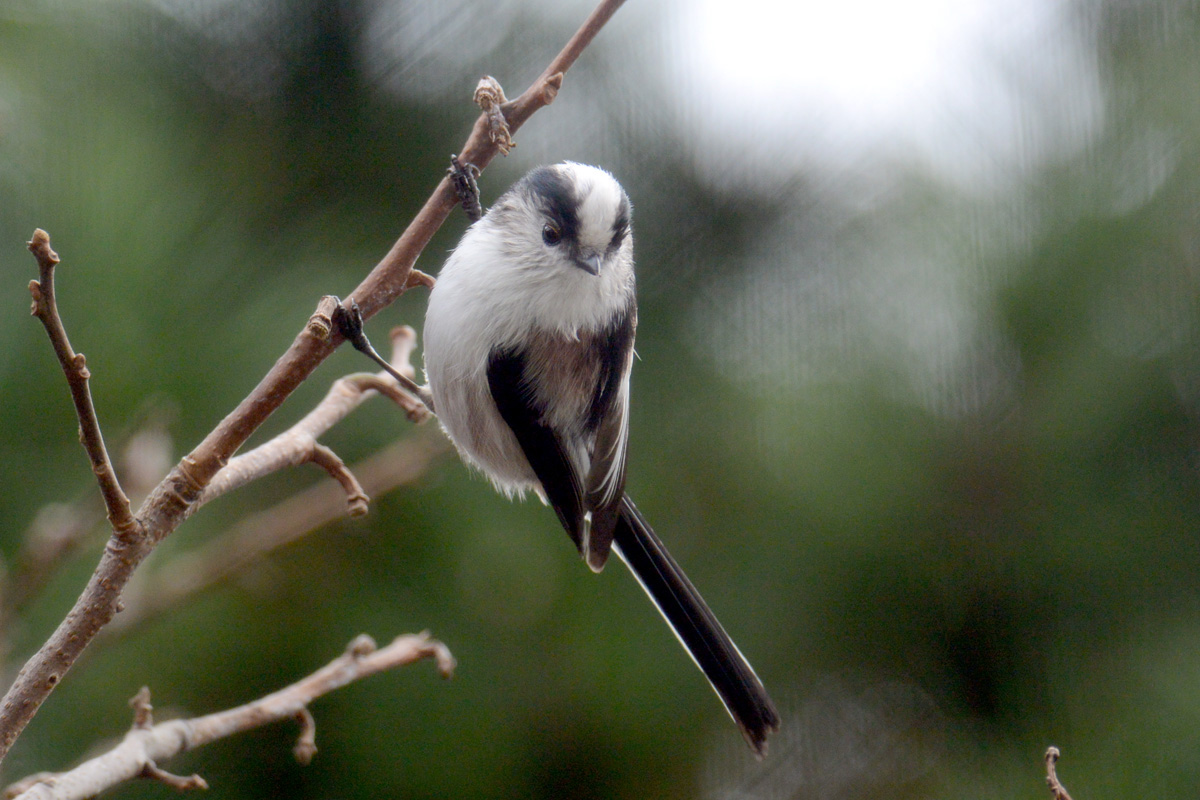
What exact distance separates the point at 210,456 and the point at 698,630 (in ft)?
1.67

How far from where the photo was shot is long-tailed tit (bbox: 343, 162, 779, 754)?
84 cm

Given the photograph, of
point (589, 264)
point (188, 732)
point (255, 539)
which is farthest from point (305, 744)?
point (589, 264)

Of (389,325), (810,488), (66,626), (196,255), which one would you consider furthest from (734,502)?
(66,626)

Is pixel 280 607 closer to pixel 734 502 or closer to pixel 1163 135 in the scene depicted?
pixel 734 502

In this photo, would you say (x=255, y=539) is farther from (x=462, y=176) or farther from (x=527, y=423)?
(x=462, y=176)

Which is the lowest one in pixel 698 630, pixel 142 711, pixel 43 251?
pixel 698 630

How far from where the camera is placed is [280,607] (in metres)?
0.95

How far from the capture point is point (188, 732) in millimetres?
608

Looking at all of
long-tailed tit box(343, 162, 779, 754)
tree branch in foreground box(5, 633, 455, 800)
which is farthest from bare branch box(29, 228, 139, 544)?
long-tailed tit box(343, 162, 779, 754)

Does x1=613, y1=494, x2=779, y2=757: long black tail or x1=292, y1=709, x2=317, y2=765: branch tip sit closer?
x1=292, y1=709, x2=317, y2=765: branch tip

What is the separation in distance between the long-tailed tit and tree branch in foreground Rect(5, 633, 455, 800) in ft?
0.73

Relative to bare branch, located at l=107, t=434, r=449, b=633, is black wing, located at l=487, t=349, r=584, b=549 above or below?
below

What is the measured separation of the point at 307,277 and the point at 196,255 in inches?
4.5

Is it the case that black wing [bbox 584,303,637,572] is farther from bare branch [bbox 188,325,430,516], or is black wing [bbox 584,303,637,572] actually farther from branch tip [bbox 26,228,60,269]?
branch tip [bbox 26,228,60,269]
